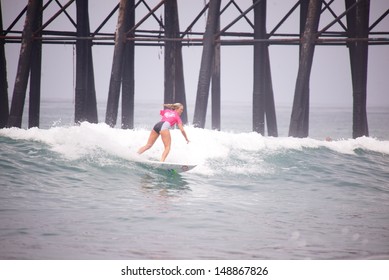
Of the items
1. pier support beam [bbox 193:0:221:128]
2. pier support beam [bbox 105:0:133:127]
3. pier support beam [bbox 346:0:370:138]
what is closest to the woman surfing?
pier support beam [bbox 193:0:221:128]

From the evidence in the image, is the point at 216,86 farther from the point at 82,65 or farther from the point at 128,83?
the point at 82,65

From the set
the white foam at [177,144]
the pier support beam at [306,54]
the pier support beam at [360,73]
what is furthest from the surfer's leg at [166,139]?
the pier support beam at [360,73]

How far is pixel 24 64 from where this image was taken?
15.9m

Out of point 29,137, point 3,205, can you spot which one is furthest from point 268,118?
point 3,205

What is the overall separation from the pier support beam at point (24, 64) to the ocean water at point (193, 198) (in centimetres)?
101

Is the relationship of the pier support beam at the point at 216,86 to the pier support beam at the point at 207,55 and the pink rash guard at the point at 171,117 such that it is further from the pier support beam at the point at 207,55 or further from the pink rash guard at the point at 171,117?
the pink rash guard at the point at 171,117

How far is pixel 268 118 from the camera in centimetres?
1909

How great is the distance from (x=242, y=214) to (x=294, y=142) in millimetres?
6596

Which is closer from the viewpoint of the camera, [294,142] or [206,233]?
[206,233]

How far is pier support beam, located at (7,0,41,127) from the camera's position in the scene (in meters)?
15.8

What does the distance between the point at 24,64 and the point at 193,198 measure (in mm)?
7811

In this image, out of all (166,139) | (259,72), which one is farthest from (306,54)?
(166,139)

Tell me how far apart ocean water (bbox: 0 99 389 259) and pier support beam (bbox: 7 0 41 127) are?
1.01 meters
